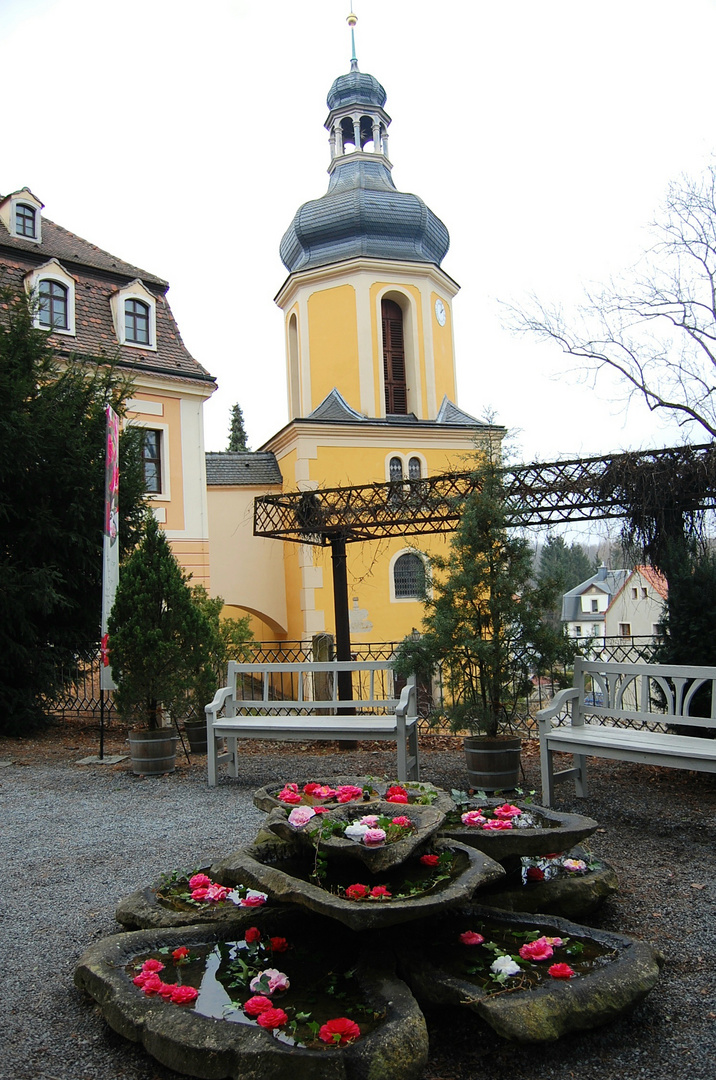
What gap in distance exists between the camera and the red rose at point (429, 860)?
330 cm

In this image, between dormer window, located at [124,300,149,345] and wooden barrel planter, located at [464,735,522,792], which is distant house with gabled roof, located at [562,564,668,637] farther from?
wooden barrel planter, located at [464,735,522,792]

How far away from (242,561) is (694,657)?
57.1 ft

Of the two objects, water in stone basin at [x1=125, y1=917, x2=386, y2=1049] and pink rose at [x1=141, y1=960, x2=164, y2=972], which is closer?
water in stone basin at [x1=125, y1=917, x2=386, y2=1049]

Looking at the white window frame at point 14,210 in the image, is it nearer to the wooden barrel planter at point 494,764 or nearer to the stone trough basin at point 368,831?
the wooden barrel planter at point 494,764

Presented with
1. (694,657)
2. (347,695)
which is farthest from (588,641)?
(347,695)

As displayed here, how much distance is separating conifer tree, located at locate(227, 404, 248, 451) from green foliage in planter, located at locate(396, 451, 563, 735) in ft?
138

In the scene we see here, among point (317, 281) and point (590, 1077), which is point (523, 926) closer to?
point (590, 1077)

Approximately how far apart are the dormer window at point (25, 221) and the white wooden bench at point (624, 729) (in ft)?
55.3

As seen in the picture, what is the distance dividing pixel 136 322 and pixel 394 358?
8.94 metres

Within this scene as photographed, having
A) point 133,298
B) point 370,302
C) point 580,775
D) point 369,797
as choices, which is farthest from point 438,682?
point 370,302

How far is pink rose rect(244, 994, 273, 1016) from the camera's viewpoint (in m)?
2.73

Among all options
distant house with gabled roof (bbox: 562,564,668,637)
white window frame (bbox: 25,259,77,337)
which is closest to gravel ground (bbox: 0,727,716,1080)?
white window frame (bbox: 25,259,77,337)

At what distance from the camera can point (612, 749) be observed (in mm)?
5773

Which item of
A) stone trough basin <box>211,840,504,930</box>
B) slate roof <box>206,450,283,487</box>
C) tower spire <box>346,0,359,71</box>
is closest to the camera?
stone trough basin <box>211,840,504,930</box>
